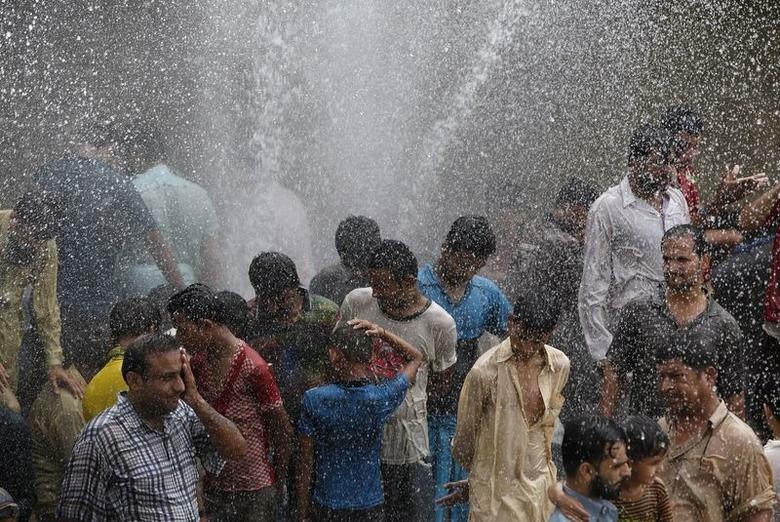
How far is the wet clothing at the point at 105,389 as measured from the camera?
18.1 feet

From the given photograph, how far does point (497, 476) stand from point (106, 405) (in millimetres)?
1614

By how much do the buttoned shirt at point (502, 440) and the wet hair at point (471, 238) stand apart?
92 cm

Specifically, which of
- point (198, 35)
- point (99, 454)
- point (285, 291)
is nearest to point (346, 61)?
point (198, 35)

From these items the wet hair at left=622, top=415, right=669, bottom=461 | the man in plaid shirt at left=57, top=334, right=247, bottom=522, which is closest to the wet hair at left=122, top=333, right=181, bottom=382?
the man in plaid shirt at left=57, top=334, right=247, bottom=522

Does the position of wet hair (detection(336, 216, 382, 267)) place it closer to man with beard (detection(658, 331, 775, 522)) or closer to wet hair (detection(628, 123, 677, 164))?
wet hair (detection(628, 123, 677, 164))

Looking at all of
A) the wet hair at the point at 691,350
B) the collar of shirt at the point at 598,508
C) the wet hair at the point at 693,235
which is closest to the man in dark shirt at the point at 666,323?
the wet hair at the point at 693,235

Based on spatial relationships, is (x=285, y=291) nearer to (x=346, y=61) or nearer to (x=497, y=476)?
(x=497, y=476)

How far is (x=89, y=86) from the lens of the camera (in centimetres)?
1063

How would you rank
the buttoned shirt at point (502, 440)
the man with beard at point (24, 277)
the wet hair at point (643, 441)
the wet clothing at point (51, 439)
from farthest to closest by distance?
the man with beard at point (24, 277) < the wet clothing at point (51, 439) < the buttoned shirt at point (502, 440) < the wet hair at point (643, 441)

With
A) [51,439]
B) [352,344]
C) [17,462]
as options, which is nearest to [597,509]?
[352,344]

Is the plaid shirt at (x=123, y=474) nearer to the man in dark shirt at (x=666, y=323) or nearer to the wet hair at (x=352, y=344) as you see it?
the wet hair at (x=352, y=344)

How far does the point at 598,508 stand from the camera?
13.6 feet

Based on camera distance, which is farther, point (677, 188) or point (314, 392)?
point (677, 188)

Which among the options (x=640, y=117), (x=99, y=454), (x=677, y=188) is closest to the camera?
(x=99, y=454)
